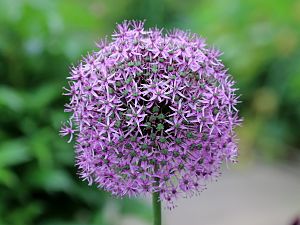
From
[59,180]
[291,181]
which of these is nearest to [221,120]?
[59,180]

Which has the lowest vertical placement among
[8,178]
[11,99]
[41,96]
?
[8,178]

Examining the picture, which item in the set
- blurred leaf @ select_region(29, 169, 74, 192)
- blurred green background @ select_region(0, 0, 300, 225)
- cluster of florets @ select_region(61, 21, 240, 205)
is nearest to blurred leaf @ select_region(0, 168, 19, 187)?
blurred green background @ select_region(0, 0, 300, 225)

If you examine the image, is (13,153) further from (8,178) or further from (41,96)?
(41,96)

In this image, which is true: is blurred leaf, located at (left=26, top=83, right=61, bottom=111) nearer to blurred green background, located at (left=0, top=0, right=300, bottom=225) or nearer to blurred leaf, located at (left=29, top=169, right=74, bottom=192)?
blurred green background, located at (left=0, top=0, right=300, bottom=225)

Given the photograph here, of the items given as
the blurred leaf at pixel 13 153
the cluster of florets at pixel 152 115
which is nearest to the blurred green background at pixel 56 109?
the blurred leaf at pixel 13 153

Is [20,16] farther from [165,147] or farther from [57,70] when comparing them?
[165,147]

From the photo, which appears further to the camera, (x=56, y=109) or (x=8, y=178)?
(x=56, y=109)

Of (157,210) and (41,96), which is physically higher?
(41,96)

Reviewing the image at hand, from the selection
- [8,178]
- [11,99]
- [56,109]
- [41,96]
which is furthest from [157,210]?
[56,109]
